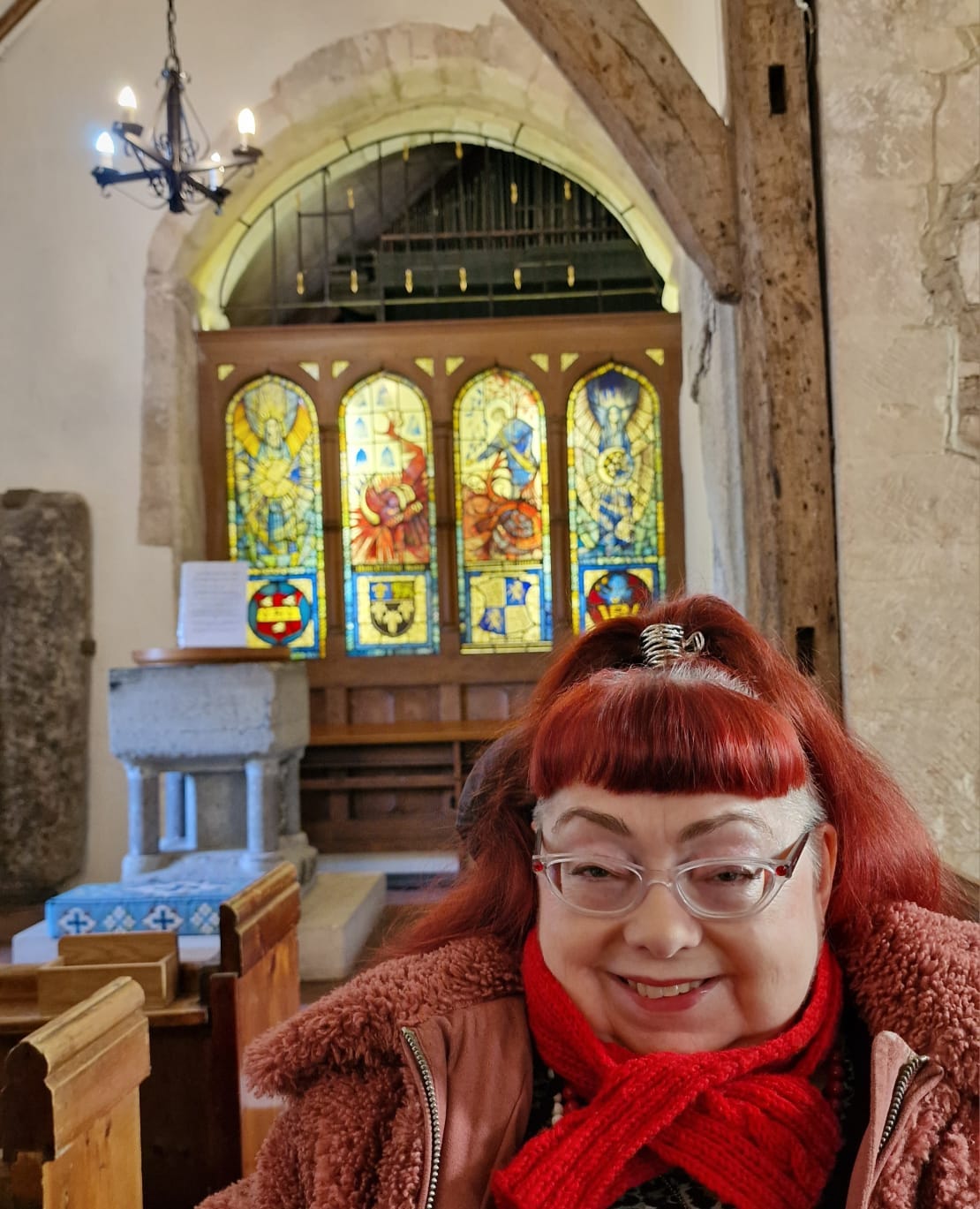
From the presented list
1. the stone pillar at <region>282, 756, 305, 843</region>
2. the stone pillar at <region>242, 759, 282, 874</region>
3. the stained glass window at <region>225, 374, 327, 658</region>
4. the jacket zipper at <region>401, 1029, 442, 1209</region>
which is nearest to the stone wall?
the jacket zipper at <region>401, 1029, 442, 1209</region>

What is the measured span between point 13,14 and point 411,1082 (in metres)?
6.43

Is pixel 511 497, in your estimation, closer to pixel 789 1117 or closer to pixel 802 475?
→ pixel 802 475

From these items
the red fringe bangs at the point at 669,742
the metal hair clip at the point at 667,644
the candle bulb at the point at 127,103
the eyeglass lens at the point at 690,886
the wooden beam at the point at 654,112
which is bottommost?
the eyeglass lens at the point at 690,886

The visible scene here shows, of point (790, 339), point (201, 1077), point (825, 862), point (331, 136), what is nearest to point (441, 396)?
point (331, 136)

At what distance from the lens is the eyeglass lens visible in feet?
2.89

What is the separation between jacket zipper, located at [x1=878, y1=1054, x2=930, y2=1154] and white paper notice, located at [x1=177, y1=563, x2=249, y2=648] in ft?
13.0

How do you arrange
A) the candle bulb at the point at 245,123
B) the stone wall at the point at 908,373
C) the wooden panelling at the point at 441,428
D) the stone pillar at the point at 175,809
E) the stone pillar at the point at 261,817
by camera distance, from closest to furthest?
the stone wall at the point at 908,373 → the candle bulb at the point at 245,123 → the stone pillar at the point at 261,817 → the stone pillar at the point at 175,809 → the wooden panelling at the point at 441,428

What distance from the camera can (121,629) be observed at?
238 inches

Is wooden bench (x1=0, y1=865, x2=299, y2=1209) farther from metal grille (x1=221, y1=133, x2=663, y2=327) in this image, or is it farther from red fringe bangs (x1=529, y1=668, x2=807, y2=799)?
metal grille (x1=221, y1=133, x2=663, y2=327)

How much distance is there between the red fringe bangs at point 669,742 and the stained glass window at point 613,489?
5.42m

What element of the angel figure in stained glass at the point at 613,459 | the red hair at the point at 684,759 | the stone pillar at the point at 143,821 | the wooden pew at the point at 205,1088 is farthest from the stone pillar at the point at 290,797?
the red hair at the point at 684,759

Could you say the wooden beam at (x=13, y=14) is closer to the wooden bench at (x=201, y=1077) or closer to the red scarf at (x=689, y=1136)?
the wooden bench at (x=201, y=1077)

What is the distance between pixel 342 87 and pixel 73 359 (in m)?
2.20

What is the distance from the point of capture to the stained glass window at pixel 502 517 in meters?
6.41
